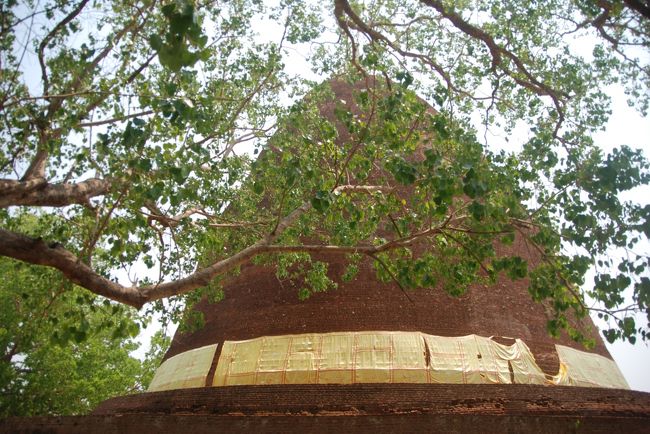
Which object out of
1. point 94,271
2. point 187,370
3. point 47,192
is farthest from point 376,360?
point 47,192

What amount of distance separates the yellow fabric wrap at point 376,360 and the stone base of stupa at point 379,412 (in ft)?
3.52

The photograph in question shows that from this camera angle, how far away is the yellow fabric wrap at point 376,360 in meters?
8.52

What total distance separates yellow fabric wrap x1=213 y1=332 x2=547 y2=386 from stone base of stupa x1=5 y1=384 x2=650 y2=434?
107 cm

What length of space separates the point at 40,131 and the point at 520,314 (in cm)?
877

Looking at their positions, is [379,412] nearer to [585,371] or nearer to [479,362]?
[479,362]

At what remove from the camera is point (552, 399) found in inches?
293

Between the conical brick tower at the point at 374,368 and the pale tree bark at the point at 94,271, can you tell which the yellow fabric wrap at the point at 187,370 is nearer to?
the conical brick tower at the point at 374,368

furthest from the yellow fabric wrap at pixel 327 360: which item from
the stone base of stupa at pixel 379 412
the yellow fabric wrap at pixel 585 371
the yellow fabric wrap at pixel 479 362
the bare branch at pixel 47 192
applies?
the bare branch at pixel 47 192

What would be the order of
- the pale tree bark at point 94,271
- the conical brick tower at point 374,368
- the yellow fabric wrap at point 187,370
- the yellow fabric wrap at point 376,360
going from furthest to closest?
1. the yellow fabric wrap at point 187,370
2. the yellow fabric wrap at point 376,360
3. the conical brick tower at point 374,368
4. the pale tree bark at point 94,271

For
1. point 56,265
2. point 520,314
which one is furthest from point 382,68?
point 520,314

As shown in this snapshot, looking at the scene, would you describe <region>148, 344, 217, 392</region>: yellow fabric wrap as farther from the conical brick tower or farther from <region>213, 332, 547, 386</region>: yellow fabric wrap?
<region>213, 332, 547, 386</region>: yellow fabric wrap

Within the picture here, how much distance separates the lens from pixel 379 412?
695cm

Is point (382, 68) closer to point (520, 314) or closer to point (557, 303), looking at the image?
point (557, 303)

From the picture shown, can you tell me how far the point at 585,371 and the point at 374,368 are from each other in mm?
4268
